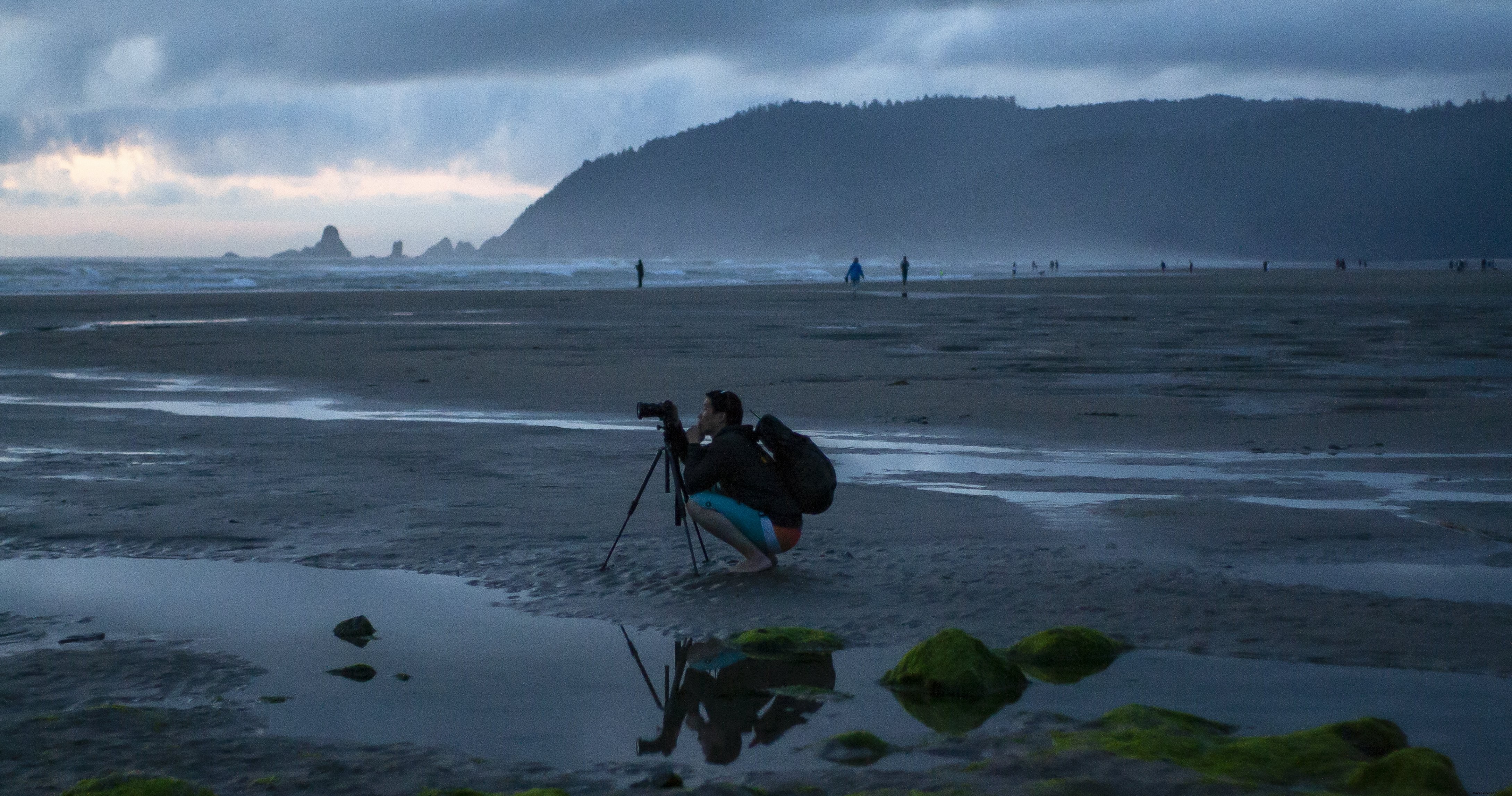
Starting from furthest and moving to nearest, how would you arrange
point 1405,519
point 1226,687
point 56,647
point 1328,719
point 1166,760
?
1. point 1405,519
2. point 56,647
3. point 1226,687
4. point 1328,719
5. point 1166,760

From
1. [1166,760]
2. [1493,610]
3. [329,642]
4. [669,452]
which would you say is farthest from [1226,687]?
[329,642]

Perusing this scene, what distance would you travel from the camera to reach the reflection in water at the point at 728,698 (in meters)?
4.97

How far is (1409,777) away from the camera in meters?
4.19

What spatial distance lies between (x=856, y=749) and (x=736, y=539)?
273 centimetres

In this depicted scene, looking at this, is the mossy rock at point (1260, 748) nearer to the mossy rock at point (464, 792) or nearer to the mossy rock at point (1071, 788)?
the mossy rock at point (1071, 788)

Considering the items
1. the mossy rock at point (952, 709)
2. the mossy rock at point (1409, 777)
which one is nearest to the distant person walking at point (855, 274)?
the mossy rock at point (952, 709)

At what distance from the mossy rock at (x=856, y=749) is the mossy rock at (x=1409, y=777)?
1.52m

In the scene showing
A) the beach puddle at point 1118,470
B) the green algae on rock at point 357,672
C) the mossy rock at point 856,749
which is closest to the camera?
the mossy rock at point 856,749

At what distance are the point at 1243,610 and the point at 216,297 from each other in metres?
50.7

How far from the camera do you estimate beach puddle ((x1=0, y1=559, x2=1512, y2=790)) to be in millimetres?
4902

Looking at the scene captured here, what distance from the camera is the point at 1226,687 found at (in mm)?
5469

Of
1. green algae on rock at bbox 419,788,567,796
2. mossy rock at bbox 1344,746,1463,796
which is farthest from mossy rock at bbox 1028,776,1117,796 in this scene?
green algae on rock at bbox 419,788,567,796

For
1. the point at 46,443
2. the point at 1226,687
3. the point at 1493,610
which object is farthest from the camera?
the point at 46,443

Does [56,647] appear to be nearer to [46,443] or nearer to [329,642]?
[329,642]
